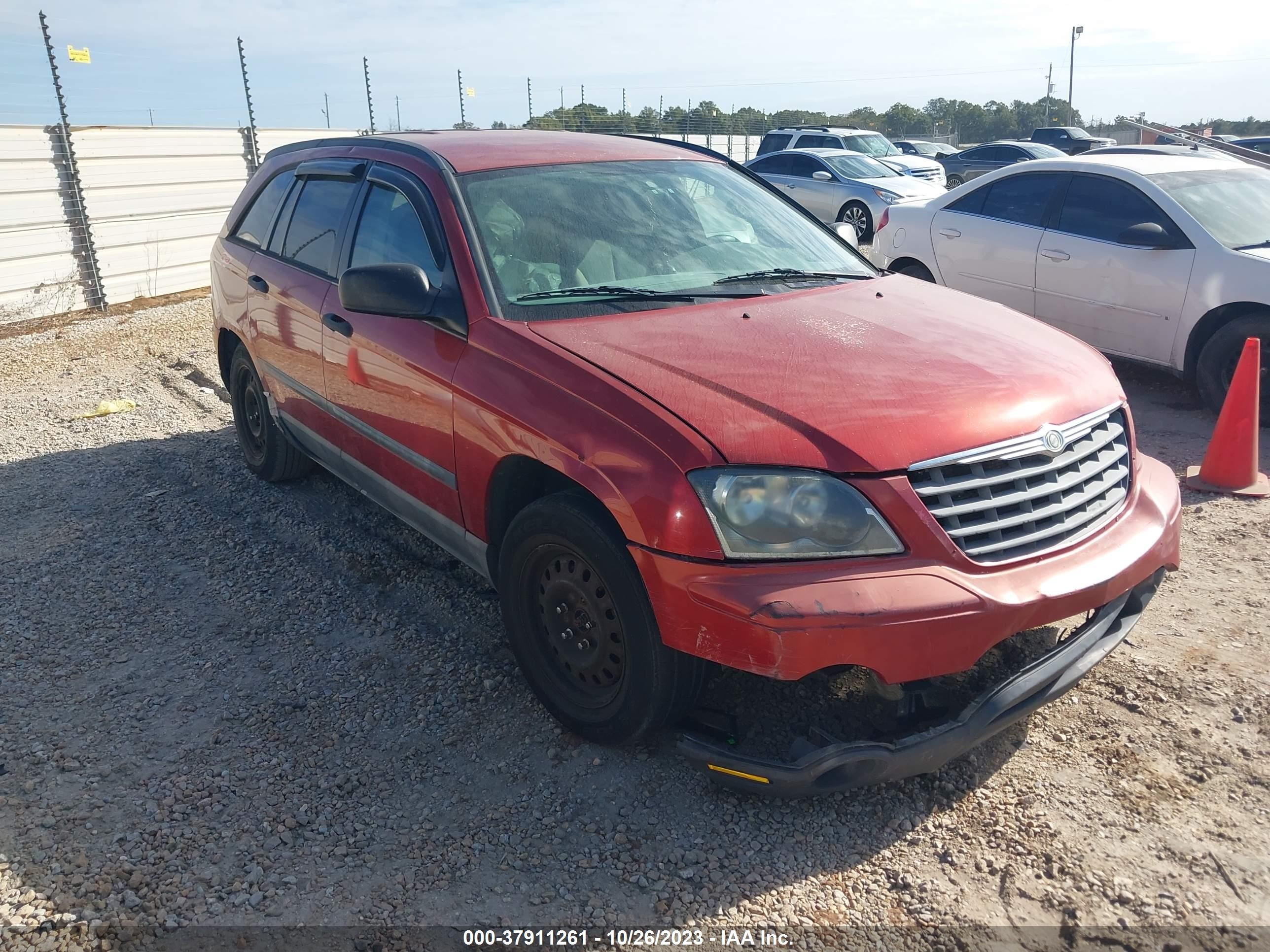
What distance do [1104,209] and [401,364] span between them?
18.0 ft

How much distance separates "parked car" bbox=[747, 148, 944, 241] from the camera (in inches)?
571

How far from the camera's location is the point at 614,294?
11.0 feet

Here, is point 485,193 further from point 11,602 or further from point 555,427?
point 11,602

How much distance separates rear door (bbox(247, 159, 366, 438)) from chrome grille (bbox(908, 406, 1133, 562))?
283cm

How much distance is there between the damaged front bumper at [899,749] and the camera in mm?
2424

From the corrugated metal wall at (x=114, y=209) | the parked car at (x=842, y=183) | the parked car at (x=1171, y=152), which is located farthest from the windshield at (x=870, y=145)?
the corrugated metal wall at (x=114, y=209)

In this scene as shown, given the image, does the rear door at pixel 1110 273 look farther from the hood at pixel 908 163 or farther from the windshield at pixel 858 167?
the hood at pixel 908 163

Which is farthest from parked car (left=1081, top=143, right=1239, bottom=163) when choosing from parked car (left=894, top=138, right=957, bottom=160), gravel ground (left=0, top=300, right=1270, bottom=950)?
parked car (left=894, top=138, right=957, bottom=160)

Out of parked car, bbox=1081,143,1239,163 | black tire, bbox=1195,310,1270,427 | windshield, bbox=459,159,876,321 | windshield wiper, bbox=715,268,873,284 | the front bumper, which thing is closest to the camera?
the front bumper

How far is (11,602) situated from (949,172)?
24569 mm

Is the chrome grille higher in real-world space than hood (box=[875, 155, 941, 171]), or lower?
higher

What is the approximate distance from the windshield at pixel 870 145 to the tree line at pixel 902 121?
10706 millimetres

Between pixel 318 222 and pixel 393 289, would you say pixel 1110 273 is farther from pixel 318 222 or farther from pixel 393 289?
pixel 393 289

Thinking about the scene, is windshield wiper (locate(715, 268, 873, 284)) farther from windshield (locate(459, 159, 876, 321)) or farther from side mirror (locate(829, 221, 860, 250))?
side mirror (locate(829, 221, 860, 250))
